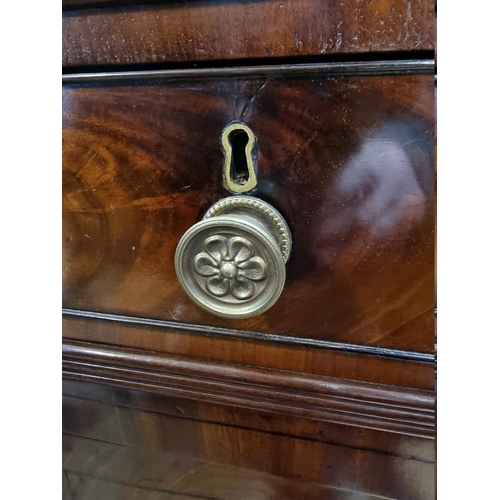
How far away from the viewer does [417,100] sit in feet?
0.93

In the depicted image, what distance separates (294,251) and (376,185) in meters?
0.08

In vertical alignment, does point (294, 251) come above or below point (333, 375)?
above

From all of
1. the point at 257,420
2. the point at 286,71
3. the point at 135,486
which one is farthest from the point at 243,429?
the point at 286,71

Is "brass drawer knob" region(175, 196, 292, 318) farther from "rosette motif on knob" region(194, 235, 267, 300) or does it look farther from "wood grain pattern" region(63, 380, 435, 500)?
"wood grain pattern" region(63, 380, 435, 500)

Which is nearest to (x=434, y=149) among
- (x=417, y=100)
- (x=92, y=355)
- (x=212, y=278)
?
(x=417, y=100)

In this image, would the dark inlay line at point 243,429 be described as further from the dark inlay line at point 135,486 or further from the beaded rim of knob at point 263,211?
the beaded rim of knob at point 263,211

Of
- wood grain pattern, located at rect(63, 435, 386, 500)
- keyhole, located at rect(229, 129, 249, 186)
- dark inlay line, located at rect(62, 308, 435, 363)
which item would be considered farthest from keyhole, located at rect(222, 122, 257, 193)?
wood grain pattern, located at rect(63, 435, 386, 500)

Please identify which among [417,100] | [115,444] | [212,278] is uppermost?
[417,100]

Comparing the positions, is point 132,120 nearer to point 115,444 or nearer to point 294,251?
point 294,251

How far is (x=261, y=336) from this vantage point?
1.16ft

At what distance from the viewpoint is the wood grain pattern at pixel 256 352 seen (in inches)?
13.0

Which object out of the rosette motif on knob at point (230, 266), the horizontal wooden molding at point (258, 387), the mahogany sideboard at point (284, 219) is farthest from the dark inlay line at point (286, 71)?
the horizontal wooden molding at point (258, 387)

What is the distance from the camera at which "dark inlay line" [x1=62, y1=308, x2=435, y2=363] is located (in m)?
0.33

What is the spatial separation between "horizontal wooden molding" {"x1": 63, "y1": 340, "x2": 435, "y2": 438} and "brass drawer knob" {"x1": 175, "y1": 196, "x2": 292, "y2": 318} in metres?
0.08
